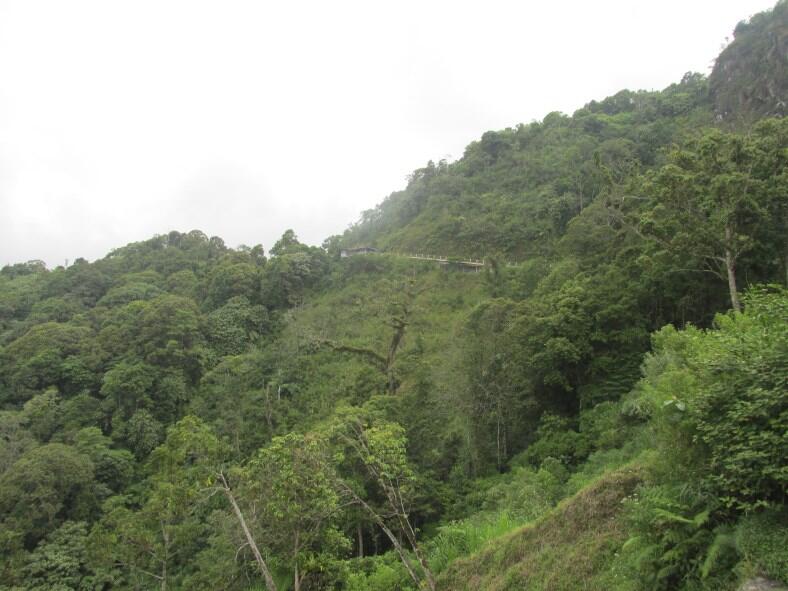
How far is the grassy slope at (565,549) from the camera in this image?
22.3ft

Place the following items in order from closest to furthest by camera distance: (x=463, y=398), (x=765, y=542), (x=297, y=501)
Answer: (x=765, y=542)
(x=297, y=501)
(x=463, y=398)

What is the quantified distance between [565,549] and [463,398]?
36.8ft

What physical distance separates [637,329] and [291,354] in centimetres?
2002

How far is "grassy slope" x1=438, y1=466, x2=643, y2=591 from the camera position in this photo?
6.79 metres

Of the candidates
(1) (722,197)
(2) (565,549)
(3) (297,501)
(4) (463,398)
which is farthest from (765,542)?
(4) (463,398)

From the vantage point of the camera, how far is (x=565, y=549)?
735 cm

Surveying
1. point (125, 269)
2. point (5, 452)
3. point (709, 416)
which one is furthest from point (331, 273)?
point (709, 416)

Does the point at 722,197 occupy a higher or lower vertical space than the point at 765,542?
higher

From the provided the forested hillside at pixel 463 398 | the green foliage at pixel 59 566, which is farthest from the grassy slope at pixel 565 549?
the green foliage at pixel 59 566

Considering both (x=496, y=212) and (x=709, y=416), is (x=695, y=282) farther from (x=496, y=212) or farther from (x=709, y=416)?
(x=496, y=212)

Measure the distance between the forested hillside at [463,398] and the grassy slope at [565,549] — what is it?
0.05 m

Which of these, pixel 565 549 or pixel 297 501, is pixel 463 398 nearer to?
pixel 297 501

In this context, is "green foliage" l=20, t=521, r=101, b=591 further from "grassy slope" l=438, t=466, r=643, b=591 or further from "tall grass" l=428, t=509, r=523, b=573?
"grassy slope" l=438, t=466, r=643, b=591

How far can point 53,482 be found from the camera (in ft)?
68.3
